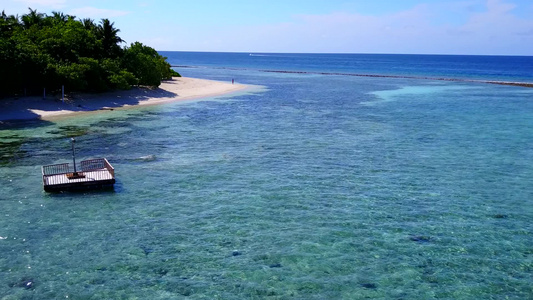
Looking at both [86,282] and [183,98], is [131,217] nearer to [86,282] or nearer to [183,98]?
[86,282]

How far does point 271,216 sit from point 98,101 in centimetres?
4861

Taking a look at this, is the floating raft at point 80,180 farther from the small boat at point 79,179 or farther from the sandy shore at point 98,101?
the sandy shore at point 98,101

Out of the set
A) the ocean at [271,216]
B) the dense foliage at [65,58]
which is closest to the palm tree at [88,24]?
the dense foliage at [65,58]

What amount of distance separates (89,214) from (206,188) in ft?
24.9

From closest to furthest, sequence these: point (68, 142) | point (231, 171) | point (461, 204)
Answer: point (461, 204) < point (231, 171) < point (68, 142)

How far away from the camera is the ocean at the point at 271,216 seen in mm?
17766

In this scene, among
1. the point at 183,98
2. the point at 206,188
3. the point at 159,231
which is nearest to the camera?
the point at 159,231

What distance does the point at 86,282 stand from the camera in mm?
17500

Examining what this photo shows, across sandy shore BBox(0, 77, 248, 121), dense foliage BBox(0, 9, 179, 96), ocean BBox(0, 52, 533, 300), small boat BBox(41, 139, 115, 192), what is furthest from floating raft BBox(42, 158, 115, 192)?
dense foliage BBox(0, 9, 179, 96)

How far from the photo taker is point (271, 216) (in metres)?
24.5

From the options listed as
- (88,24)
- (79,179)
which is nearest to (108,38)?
(88,24)

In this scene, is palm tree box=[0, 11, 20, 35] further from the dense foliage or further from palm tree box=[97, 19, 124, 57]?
palm tree box=[97, 19, 124, 57]

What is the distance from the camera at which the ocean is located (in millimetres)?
17766

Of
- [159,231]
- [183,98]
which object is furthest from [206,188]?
[183,98]
